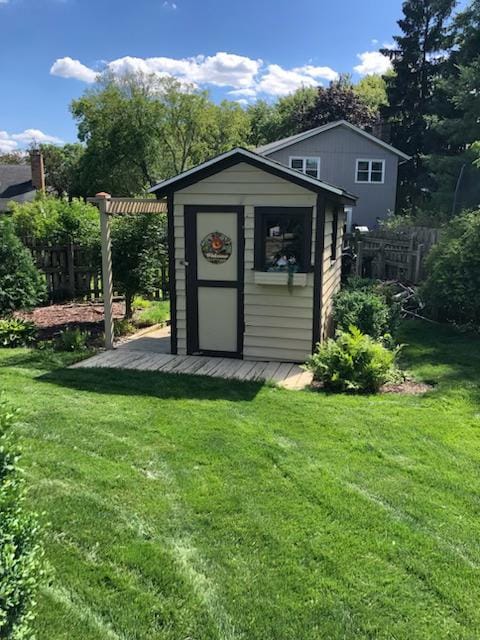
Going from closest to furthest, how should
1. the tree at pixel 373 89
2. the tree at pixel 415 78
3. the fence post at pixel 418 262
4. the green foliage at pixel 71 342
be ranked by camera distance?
the green foliage at pixel 71 342
the fence post at pixel 418 262
the tree at pixel 415 78
the tree at pixel 373 89

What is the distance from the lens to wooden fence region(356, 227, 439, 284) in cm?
1063

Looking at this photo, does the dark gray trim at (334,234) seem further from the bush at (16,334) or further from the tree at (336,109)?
the tree at (336,109)

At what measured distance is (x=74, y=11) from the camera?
11883 mm

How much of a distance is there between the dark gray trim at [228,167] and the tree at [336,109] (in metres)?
25.8

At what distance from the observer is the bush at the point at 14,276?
8367 mm

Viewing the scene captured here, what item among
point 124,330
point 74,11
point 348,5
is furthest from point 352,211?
point 124,330

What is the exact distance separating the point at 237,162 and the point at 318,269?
5.42ft

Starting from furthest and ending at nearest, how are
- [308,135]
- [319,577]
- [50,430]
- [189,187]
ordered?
[308,135] < [189,187] < [50,430] < [319,577]

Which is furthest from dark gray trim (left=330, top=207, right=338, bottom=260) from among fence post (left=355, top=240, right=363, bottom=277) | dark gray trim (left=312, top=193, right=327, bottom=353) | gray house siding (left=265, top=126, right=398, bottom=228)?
gray house siding (left=265, top=126, right=398, bottom=228)

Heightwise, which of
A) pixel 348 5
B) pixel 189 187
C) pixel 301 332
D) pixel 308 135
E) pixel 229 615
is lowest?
pixel 229 615

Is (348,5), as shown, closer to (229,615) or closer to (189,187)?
(189,187)

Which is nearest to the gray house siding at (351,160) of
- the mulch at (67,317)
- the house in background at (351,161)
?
the house in background at (351,161)

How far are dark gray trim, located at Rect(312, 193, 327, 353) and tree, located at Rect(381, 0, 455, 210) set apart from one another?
2291 cm

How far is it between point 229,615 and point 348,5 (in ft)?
46.5
